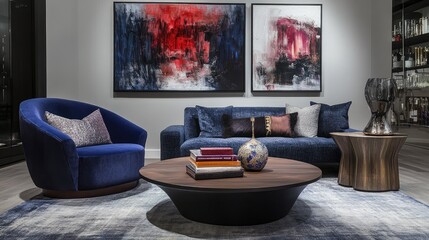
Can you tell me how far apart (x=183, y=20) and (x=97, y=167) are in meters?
2.65

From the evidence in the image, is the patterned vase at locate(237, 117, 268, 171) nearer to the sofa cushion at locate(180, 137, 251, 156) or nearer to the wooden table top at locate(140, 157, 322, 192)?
the wooden table top at locate(140, 157, 322, 192)

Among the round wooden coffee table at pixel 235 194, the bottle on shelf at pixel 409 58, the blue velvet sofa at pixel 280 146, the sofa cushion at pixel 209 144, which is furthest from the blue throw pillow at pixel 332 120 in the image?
the bottle on shelf at pixel 409 58

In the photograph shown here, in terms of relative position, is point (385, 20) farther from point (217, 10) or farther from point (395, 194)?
point (395, 194)

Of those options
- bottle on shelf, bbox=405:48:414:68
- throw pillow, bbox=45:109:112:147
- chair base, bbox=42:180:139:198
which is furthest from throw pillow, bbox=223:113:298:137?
bottle on shelf, bbox=405:48:414:68

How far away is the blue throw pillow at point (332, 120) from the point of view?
4.45 m

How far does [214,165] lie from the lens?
2.43 m

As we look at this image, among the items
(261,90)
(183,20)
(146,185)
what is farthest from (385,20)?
(146,185)

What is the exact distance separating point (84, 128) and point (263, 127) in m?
1.91

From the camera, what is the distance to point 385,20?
5320 mm

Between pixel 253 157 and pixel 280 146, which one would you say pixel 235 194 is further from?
pixel 280 146

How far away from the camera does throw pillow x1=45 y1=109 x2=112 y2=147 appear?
336 cm

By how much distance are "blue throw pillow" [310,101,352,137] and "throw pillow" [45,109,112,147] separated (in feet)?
7.82

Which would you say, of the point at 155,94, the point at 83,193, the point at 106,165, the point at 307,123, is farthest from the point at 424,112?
the point at 83,193

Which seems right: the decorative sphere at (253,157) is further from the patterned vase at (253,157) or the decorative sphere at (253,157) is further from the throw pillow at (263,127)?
the throw pillow at (263,127)
